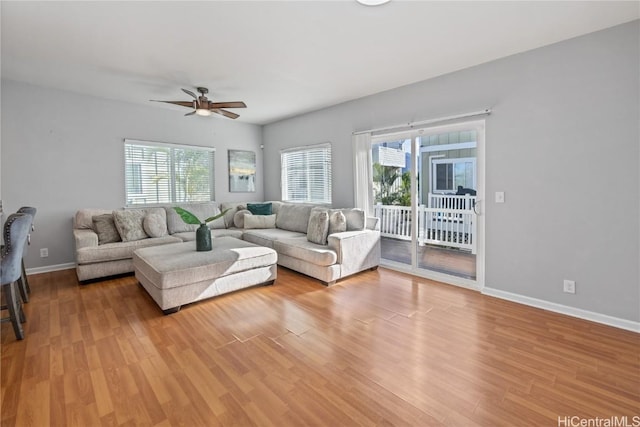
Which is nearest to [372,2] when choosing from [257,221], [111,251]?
[257,221]

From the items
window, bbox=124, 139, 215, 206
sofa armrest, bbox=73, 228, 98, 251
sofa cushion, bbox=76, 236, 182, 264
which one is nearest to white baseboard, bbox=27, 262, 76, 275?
sofa armrest, bbox=73, 228, 98, 251

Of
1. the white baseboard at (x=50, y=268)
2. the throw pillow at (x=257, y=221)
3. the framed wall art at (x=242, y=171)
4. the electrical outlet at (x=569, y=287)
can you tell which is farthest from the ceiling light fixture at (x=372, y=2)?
the white baseboard at (x=50, y=268)

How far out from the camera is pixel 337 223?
169 inches

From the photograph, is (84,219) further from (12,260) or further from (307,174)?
(307,174)

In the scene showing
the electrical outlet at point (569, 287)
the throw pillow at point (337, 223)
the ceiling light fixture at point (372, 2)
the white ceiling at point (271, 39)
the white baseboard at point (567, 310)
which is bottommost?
the white baseboard at point (567, 310)

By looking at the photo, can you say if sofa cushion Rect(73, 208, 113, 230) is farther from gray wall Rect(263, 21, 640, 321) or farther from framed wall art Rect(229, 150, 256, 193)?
gray wall Rect(263, 21, 640, 321)

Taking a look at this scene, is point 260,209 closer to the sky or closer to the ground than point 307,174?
closer to the ground

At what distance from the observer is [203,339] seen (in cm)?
251

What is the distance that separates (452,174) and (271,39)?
267 centimetres

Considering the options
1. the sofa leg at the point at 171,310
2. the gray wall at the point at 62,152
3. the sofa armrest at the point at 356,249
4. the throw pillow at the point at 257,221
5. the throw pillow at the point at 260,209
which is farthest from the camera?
the throw pillow at the point at 260,209

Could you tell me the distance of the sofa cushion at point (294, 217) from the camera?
16.9 ft

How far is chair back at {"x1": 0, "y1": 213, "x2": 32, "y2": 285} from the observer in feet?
7.79

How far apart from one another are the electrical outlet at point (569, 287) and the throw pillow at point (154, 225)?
16.8 ft

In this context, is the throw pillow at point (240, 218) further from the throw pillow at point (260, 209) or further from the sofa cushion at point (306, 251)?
the sofa cushion at point (306, 251)
